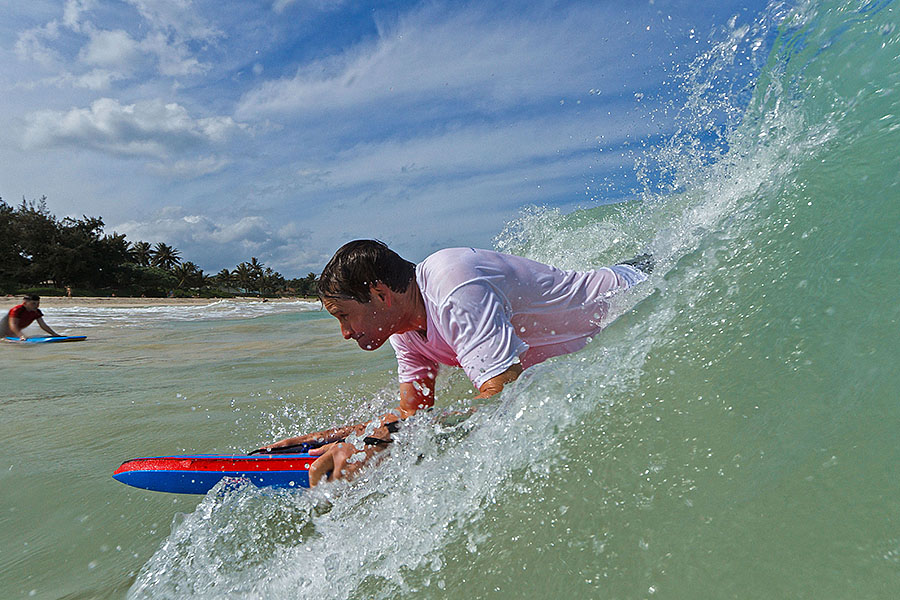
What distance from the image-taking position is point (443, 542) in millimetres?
1551

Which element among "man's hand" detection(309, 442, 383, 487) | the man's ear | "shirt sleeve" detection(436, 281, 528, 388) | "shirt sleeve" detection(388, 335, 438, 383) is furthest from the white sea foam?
"shirt sleeve" detection(436, 281, 528, 388)

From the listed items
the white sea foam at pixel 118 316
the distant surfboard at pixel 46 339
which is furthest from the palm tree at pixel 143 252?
the distant surfboard at pixel 46 339

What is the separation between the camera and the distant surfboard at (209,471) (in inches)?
91.9

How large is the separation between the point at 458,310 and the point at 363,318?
490 millimetres

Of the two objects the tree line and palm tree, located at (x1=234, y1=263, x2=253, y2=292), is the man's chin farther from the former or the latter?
palm tree, located at (x1=234, y1=263, x2=253, y2=292)

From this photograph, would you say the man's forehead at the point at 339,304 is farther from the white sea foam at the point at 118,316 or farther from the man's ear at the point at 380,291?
the white sea foam at the point at 118,316

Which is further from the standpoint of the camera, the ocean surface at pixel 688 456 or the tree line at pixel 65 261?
the tree line at pixel 65 261

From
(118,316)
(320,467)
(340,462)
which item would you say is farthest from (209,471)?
(118,316)

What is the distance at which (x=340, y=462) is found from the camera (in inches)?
82.4

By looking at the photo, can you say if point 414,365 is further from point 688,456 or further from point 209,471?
point 688,456

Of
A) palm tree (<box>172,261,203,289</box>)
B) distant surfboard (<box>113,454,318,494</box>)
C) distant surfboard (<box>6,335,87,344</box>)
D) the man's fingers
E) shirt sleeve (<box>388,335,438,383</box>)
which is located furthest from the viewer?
palm tree (<box>172,261,203,289</box>)

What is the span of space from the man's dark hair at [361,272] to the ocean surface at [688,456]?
71 cm

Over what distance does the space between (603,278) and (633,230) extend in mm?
3457

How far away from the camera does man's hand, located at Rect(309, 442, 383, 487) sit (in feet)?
6.66
